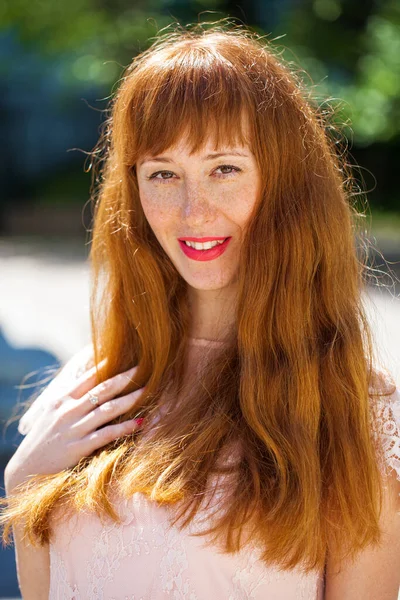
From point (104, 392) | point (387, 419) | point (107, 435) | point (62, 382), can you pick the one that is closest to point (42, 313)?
point (62, 382)

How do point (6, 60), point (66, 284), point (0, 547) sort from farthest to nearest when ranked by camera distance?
point (6, 60) → point (66, 284) → point (0, 547)

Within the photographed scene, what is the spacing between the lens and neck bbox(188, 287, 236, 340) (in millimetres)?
1754

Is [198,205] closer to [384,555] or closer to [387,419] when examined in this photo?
[387,419]

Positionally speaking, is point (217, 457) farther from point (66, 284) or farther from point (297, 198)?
point (66, 284)

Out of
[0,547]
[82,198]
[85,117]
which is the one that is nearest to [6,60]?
[85,117]

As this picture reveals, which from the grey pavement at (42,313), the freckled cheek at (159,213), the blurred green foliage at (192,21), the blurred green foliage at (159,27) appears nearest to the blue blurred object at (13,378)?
the grey pavement at (42,313)

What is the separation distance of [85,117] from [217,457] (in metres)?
13.5

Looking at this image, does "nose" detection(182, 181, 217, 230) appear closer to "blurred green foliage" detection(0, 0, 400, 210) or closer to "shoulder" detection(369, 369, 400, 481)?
"shoulder" detection(369, 369, 400, 481)

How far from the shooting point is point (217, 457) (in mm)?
1548

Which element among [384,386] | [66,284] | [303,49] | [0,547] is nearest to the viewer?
[384,386]

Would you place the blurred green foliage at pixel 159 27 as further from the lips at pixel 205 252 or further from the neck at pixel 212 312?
the lips at pixel 205 252

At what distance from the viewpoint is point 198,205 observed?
1582 mm

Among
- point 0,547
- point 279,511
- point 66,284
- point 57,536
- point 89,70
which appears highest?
point 89,70

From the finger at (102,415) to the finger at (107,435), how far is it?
0.03 metres
